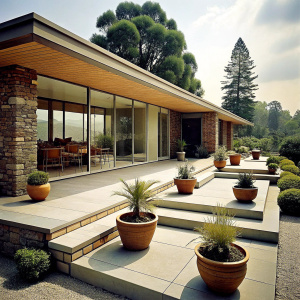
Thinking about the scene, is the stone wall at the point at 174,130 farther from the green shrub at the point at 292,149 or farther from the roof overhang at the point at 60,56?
the roof overhang at the point at 60,56

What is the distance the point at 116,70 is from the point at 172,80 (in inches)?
794

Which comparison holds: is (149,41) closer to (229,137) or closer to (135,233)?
(229,137)

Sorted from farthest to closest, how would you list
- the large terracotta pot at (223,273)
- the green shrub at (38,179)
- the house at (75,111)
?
the green shrub at (38,179), the house at (75,111), the large terracotta pot at (223,273)

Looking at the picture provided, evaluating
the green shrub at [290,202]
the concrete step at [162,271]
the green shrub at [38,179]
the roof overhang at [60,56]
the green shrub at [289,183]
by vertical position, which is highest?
the roof overhang at [60,56]

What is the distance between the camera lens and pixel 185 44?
27.9 metres

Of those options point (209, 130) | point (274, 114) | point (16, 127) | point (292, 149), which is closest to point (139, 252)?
point (16, 127)

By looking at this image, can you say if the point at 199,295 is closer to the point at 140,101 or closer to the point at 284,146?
the point at 140,101

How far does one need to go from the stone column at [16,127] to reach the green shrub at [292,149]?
38.2 ft

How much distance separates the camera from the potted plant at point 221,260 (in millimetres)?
2227

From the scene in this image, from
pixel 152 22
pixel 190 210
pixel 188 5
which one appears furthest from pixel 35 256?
pixel 152 22

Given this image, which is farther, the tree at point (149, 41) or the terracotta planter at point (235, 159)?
the tree at point (149, 41)

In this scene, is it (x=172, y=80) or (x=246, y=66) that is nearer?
(x=172, y=80)

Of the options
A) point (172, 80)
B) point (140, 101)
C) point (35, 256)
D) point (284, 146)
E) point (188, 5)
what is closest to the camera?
point (35, 256)

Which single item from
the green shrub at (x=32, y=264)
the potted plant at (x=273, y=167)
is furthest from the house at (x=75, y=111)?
the potted plant at (x=273, y=167)
